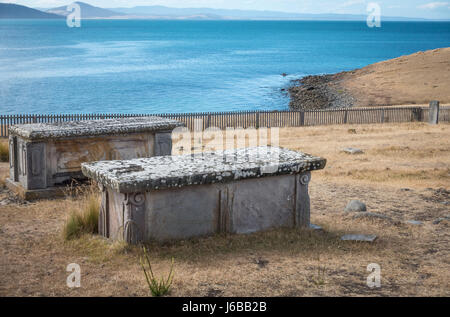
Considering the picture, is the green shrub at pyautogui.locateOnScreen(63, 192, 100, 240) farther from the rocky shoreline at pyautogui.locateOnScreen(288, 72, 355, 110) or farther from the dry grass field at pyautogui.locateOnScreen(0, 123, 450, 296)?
the rocky shoreline at pyautogui.locateOnScreen(288, 72, 355, 110)

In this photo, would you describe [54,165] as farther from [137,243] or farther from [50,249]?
[137,243]

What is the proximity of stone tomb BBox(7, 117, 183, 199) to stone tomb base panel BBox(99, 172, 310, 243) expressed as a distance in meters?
3.68

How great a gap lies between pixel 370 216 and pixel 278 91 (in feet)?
151

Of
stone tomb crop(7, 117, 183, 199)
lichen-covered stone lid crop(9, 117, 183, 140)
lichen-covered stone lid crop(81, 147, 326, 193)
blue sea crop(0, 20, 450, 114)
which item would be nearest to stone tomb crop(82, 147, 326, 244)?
lichen-covered stone lid crop(81, 147, 326, 193)

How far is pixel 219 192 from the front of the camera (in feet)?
21.8

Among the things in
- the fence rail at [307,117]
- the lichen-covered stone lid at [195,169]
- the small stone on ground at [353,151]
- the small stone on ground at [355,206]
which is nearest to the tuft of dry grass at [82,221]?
the lichen-covered stone lid at [195,169]

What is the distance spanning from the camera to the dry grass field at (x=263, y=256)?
5188mm

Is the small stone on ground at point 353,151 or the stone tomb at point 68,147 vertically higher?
the stone tomb at point 68,147

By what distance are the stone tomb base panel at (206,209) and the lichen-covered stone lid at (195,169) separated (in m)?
0.18

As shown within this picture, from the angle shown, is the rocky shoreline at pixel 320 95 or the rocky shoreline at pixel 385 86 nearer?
the rocky shoreline at pixel 385 86

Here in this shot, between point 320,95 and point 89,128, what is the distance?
37.4m

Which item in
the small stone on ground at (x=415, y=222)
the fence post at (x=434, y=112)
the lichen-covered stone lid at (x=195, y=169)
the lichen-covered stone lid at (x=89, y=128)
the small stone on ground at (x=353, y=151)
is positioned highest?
the lichen-covered stone lid at (x=89, y=128)

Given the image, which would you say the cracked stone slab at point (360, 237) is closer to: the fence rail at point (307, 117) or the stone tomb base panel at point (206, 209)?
the stone tomb base panel at point (206, 209)

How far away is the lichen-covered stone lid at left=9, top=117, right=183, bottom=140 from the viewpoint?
977cm
